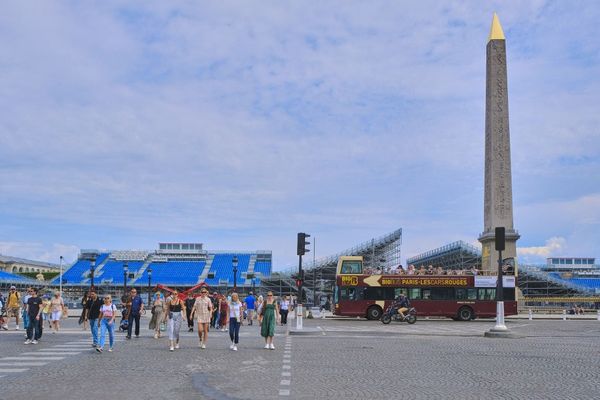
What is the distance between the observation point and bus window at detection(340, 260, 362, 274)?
1714 inches

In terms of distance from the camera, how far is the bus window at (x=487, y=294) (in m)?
42.5

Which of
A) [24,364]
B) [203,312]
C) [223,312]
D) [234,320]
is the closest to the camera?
[24,364]

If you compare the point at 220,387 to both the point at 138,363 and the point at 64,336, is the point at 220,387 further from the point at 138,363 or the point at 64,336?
the point at 64,336

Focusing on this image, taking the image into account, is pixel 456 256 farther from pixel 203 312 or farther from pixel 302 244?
pixel 203 312

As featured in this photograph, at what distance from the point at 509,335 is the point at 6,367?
18.8 metres

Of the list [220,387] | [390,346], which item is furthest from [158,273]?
[220,387]

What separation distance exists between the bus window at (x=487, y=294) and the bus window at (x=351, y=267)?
7932mm

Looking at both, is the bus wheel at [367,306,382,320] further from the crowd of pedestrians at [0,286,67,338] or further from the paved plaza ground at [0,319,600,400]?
the paved plaza ground at [0,319,600,400]

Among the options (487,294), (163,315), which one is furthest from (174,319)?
(487,294)

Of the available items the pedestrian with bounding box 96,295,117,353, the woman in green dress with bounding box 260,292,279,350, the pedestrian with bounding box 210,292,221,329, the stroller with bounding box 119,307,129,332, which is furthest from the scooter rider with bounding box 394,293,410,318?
the pedestrian with bounding box 96,295,117,353

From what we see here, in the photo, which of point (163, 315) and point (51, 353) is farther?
point (163, 315)

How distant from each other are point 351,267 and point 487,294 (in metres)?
8.96

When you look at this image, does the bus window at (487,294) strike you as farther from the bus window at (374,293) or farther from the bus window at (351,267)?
the bus window at (351,267)

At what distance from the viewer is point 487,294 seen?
42531 mm
